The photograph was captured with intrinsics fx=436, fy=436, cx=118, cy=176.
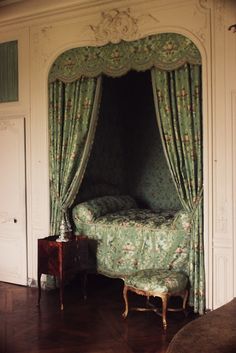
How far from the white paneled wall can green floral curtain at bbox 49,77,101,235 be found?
0.13m

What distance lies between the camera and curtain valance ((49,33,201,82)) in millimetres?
3912

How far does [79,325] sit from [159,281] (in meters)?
0.76

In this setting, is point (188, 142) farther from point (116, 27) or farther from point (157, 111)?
point (116, 27)

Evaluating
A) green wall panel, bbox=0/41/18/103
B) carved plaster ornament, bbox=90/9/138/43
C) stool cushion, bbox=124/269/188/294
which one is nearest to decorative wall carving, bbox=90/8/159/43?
carved plaster ornament, bbox=90/9/138/43

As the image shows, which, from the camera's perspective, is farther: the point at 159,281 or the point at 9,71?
the point at 9,71

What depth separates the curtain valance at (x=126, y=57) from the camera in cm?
391

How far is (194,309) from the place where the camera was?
3871 mm

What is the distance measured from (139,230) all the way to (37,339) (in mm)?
1426

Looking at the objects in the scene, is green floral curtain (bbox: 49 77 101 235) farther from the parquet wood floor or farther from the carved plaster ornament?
the parquet wood floor

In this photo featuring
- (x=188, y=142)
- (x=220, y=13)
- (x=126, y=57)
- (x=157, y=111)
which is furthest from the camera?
(x=126, y=57)

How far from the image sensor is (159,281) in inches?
144

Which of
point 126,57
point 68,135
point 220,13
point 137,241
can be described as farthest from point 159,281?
point 220,13

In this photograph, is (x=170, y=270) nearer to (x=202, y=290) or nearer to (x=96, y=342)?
(x=202, y=290)

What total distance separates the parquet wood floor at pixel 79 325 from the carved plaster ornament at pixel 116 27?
257 centimetres
